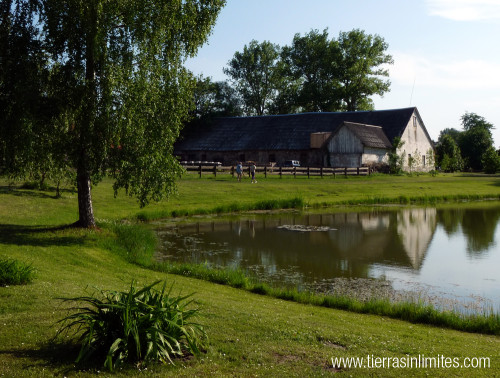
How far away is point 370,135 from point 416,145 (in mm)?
9649

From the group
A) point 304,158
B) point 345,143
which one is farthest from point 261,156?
point 345,143

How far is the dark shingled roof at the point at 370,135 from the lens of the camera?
6037cm

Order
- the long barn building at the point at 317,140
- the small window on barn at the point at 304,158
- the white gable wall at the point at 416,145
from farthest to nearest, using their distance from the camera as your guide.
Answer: the white gable wall at the point at 416,145
the small window on barn at the point at 304,158
the long barn building at the point at 317,140

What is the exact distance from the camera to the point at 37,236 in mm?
18797

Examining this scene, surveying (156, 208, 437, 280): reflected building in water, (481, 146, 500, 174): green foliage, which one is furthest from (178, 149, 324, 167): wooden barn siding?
(156, 208, 437, 280): reflected building in water

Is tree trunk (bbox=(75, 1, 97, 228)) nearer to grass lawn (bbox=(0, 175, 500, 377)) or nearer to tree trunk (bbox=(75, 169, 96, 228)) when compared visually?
tree trunk (bbox=(75, 169, 96, 228))

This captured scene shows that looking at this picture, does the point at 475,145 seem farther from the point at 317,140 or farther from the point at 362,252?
the point at 362,252

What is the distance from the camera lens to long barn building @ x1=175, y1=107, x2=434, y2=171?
61.4 meters

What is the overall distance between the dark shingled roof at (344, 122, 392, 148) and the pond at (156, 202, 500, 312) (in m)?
27.9

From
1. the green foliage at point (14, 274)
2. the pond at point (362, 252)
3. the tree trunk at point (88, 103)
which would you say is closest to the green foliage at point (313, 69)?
the pond at point (362, 252)

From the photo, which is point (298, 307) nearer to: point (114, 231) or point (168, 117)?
point (168, 117)

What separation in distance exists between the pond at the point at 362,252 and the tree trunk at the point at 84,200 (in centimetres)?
311

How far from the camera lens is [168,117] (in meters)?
19.0

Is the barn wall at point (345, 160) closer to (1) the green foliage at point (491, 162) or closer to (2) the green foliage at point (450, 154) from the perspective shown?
(2) the green foliage at point (450, 154)
